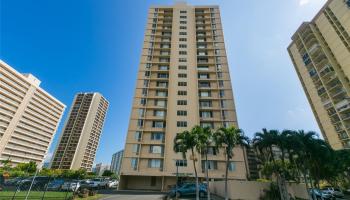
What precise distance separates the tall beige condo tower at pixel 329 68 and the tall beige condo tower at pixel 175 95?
1463 inches

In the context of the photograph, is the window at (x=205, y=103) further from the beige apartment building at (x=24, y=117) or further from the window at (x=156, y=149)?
the beige apartment building at (x=24, y=117)

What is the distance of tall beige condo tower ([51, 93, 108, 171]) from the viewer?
5438 inches

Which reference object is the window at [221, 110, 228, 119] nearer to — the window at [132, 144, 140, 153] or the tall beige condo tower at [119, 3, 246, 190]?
the tall beige condo tower at [119, 3, 246, 190]

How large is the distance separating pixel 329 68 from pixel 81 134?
158 metres

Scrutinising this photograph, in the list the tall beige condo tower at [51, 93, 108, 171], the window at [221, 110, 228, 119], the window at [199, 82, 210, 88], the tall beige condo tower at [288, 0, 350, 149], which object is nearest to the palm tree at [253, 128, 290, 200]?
the window at [221, 110, 228, 119]

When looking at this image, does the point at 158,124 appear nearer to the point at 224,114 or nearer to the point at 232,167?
the point at 224,114

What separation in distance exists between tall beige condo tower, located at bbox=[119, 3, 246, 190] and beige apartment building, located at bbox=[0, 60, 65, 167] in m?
84.8

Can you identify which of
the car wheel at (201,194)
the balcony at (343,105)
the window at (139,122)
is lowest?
the car wheel at (201,194)

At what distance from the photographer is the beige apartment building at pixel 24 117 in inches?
3743

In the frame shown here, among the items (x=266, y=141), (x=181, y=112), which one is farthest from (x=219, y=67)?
(x=266, y=141)

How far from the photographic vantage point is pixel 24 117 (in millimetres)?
106812

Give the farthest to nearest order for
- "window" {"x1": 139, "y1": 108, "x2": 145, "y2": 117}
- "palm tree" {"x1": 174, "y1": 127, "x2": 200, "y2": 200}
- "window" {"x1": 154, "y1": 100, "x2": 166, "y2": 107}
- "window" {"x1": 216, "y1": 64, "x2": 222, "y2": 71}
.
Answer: "window" {"x1": 216, "y1": 64, "x2": 222, "y2": 71}, "window" {"x1": 154, "y1": 100, "x2": 166, "y2": 107}, "window" {"x1": 139, "y1": 108, "x2": 145, "y2": 117}, "palm tree" {"x1": 174, "y1": 127, "x2": 200, "y2": 200}

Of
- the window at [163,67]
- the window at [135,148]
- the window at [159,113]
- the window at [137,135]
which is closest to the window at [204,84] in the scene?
the window at [163,67]

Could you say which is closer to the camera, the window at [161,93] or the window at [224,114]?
the window at [224,114]
